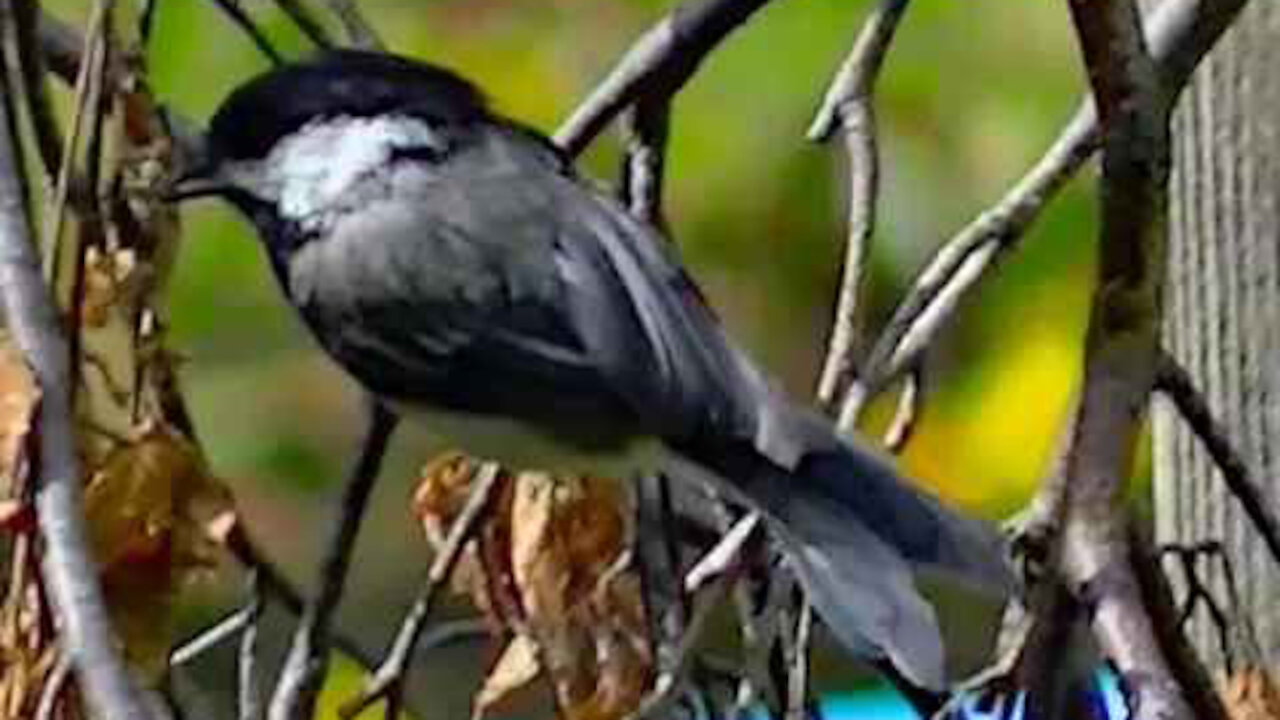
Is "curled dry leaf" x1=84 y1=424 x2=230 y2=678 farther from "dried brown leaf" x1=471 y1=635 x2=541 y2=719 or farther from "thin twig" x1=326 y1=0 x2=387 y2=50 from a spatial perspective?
"thin twig" x1=326 y1=0 x2=387 y2=50

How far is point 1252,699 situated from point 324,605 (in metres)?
0.25

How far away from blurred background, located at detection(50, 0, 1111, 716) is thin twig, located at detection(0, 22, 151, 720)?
0.82m

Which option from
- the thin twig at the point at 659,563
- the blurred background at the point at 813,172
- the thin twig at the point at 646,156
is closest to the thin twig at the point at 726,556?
the thin twig at the point at 659,563

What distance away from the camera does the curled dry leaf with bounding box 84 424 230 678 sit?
1124 millimetres

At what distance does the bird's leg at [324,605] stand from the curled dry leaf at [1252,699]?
238mm

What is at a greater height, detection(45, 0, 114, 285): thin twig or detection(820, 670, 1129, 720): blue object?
detection(45, 0, 114, 285): thin twig

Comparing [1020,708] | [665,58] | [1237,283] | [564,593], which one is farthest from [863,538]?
[1237,283]

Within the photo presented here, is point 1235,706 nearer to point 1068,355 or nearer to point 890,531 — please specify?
point 890,531

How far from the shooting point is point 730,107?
202 centimetres

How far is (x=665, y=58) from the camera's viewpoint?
1.31 metres

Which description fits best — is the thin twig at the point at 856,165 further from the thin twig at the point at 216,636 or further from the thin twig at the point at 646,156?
the thin twig at the point at 216,636

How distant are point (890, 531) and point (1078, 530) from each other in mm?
115

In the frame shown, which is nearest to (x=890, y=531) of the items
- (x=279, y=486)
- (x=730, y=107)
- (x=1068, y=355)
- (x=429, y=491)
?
(x=429, y=491)

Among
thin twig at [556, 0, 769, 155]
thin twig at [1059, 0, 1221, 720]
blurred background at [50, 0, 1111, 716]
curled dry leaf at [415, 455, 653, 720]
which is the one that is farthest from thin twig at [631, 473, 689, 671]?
blurred background at [50, 0, 1111, 716]
